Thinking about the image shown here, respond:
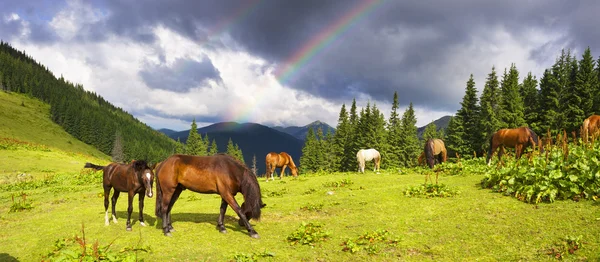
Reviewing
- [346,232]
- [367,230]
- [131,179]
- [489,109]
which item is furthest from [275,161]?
[489,109]

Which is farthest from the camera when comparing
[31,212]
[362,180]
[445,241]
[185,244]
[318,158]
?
[318,158]

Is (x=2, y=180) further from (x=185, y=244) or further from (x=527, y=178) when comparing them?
(x=527, y=178)

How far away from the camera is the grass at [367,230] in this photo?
21.7 ft

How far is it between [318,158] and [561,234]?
231 feet

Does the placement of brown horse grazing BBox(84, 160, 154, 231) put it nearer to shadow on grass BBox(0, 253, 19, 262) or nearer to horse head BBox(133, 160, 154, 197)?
horse head BBox(133, 160, 154, 197)

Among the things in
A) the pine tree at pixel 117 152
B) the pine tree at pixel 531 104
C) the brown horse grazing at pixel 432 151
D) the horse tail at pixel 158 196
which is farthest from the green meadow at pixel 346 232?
the pine tree at pixel 117 152

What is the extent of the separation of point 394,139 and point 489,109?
2219 cm

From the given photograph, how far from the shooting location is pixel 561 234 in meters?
6.54

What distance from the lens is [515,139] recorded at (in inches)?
666

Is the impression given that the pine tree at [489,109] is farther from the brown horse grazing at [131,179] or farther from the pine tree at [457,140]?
the brown horse grazing at [131,179]

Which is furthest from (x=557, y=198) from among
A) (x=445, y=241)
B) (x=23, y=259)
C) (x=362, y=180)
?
(x=23, y=259)

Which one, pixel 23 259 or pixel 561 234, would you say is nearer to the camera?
pixel 561 234

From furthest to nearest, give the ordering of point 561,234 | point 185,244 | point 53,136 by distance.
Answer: point 53,136 → point 185,244 → point 561,234

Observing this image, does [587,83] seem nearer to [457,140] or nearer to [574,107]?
[574,107]
